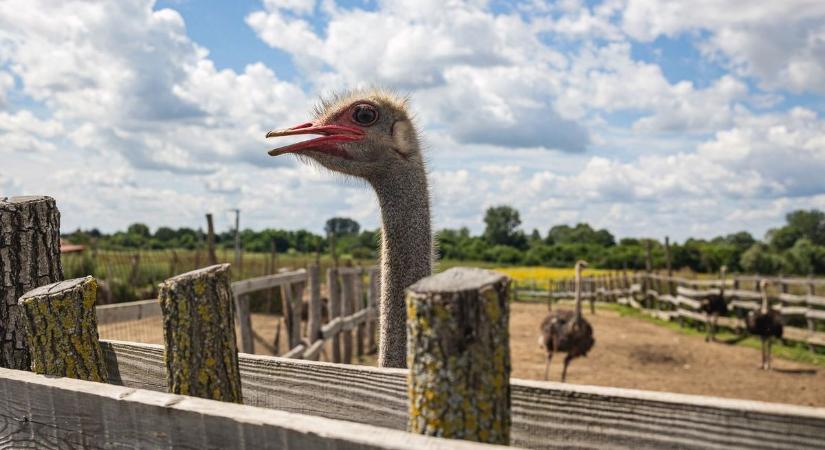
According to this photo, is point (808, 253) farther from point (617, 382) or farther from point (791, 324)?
point (617, 382)

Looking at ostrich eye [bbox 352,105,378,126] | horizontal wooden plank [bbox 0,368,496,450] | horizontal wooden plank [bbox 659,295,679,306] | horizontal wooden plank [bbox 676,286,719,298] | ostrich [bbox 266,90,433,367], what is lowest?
horizontal wooden plank [bbox 659,295,679,306]

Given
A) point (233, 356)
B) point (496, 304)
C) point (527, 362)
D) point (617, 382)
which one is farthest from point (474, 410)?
point (527, 362)

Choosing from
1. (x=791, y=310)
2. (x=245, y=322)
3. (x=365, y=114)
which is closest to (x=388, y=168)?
(x=365, y=114)

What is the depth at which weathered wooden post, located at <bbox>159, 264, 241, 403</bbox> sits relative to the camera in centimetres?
129

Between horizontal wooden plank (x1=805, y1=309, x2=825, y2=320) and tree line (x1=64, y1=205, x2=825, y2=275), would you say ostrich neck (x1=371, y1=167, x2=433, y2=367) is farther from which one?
tree line (x1=64, y1=205, x2=825, y2=275)

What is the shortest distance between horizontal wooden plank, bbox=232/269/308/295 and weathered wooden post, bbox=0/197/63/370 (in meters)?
4.59

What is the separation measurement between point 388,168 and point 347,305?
31.0 ft

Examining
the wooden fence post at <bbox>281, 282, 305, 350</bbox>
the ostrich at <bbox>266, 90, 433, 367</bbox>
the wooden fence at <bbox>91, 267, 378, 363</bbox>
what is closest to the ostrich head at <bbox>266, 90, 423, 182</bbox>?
the ostrich at <bbox>266, 90, 433, 367</bbox>

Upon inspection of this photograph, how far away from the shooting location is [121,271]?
678 inches

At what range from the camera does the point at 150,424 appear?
1.18 m

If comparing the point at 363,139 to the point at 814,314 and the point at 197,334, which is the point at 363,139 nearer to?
the point at 197,334

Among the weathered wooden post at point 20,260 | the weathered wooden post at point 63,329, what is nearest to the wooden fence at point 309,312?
the weathered wooden post at point 20,260

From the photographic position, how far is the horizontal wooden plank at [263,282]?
24.6 ft

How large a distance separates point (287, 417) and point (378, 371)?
30cm
